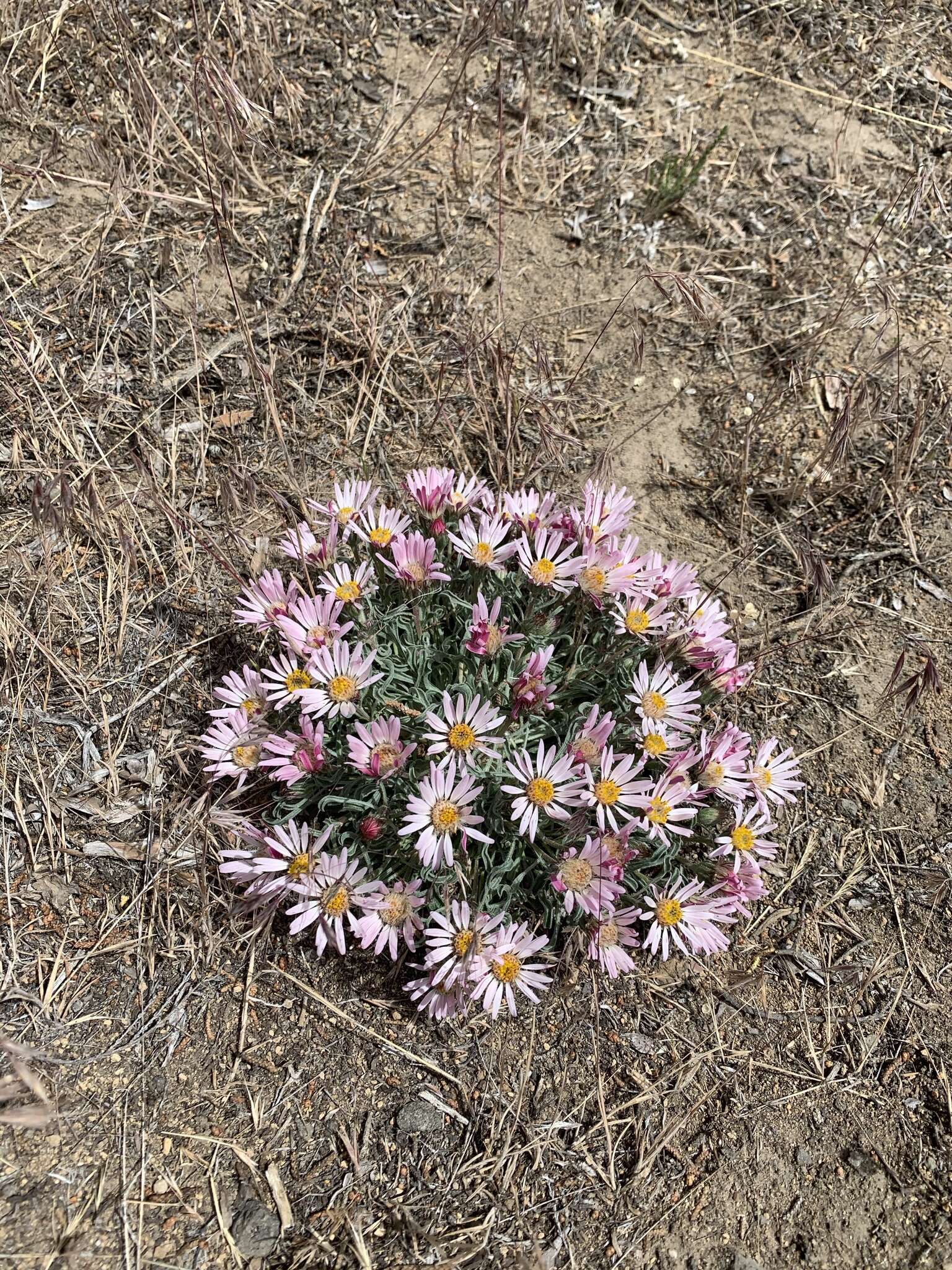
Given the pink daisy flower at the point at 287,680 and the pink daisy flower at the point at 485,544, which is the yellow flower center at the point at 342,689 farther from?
the pink daisy flower at the point at 485,544

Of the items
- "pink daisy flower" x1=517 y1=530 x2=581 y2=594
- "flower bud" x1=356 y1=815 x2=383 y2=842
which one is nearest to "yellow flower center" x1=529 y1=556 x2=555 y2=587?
"pink daisy flower" x1=517 y1=530 x2=581 y2=594

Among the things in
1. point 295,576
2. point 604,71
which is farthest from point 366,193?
point 295,576

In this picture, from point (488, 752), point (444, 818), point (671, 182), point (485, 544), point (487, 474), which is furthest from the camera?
point (671, 182)

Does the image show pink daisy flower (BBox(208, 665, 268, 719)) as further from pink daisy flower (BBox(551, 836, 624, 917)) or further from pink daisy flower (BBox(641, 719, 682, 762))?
pink daisy flower (BBox(641, 719, 682, 762))

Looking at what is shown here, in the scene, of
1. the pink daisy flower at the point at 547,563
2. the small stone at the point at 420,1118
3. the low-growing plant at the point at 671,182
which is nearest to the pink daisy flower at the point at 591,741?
the pink daisy flower at the point at 547,563


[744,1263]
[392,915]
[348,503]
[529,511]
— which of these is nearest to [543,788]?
[392,915]

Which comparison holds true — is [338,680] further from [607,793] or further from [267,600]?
[607,793]

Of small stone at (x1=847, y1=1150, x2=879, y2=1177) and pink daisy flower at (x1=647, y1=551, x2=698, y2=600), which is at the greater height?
pink daisy flower at (x1=647, y1=551, x2=698, y2=600)
